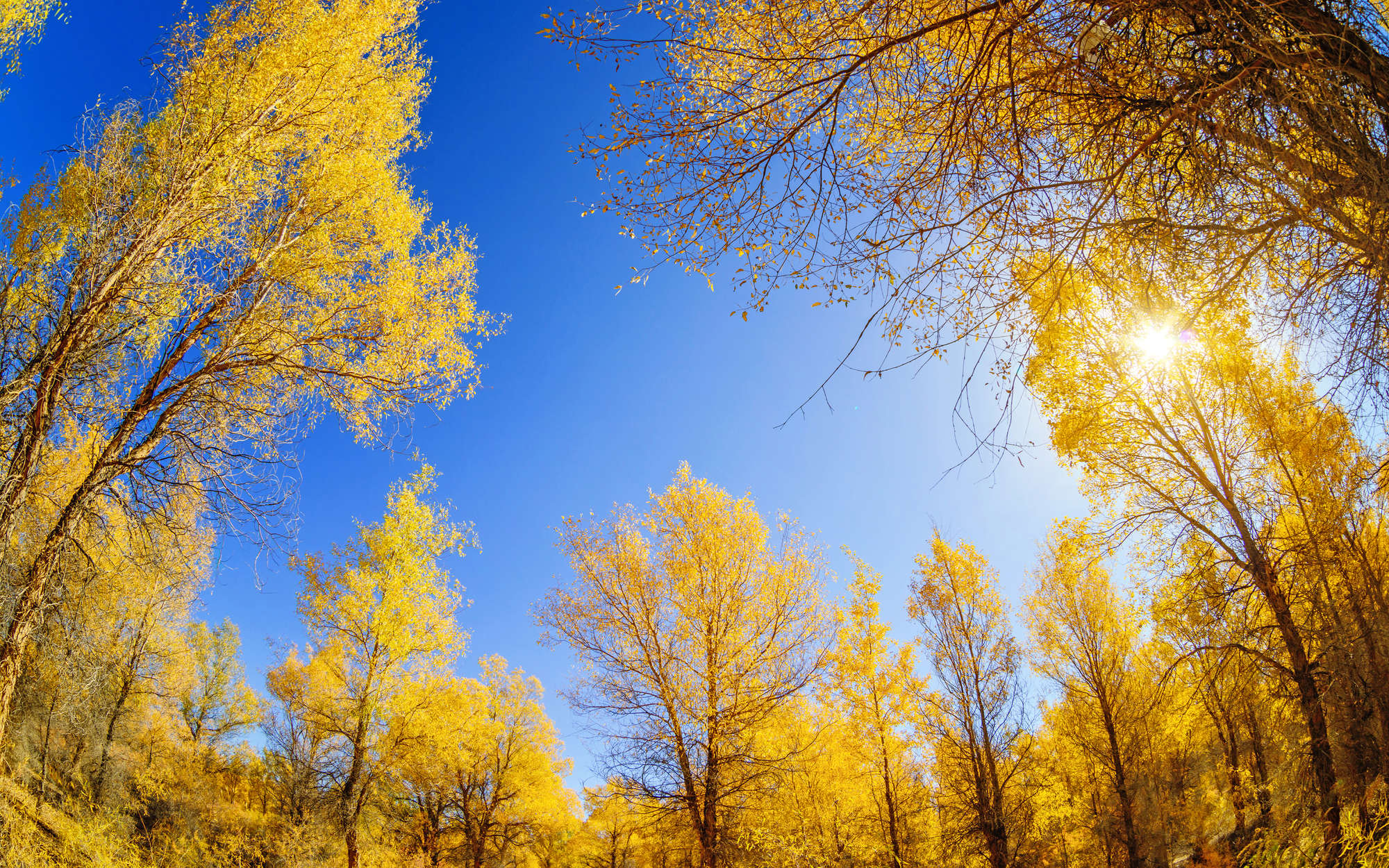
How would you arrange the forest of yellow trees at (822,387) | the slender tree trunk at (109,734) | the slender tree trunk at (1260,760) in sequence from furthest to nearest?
the slender tree trunk at (109,734) < the slender tree trunk at (1260,760) < the forest of yellow trees at (822,387)

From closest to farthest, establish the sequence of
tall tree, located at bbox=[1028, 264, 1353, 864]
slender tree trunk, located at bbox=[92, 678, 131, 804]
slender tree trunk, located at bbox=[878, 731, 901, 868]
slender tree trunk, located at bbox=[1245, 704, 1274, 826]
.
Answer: tall tree, located at bbox=[1028, 264, 1353, 864] < slender tree trunk, located at bbox=[878, 731, 901, 868] < slender tree trunk, located at bbox=[1245, 704, 1274, 826] < slender tree trunk, located at bbox=[92, 678, 131, 804]

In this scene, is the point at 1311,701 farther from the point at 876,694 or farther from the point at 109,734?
the point at 109,734

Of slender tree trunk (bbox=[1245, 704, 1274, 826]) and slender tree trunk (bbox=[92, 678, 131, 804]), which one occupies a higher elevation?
slender tree trunk (bbox=[92, 678, 131, 804])

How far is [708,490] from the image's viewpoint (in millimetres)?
9688

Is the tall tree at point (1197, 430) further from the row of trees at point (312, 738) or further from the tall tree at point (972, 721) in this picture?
the row of trees at point (312, 738)

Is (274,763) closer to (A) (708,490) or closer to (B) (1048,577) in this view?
(A) (708,490)

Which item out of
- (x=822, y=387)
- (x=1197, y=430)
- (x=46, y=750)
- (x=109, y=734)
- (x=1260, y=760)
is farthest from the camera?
(x=109, y=734)

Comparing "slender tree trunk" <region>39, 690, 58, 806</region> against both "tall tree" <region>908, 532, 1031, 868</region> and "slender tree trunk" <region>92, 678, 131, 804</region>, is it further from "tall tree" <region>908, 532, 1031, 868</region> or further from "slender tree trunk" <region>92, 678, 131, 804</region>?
"tall tree" <region>908, 532, 1031, 868</region>

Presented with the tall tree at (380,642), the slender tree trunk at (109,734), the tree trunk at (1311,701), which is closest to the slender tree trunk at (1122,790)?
the tree trunk at (1311,701)

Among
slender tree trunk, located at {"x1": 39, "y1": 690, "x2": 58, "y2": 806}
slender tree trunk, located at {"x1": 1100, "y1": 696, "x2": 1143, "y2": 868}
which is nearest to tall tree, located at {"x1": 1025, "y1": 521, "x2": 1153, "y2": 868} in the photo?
slender tree trunk, located at {"x1": 1100, "y1": 696, "x2": 1143, "y2": 868}

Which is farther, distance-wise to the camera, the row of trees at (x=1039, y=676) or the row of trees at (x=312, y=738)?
the row of trees at (x=312, y=738)

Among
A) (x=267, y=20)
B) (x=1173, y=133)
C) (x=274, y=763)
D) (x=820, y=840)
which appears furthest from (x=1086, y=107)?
(x=274, y=763)

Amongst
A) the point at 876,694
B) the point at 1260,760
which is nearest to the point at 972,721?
the point at 876,694

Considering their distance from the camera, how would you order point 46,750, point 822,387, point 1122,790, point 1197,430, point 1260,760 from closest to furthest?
point 822,387 < point 1197,430 < point 1122,790 < point 46,750 < point 1260,760
